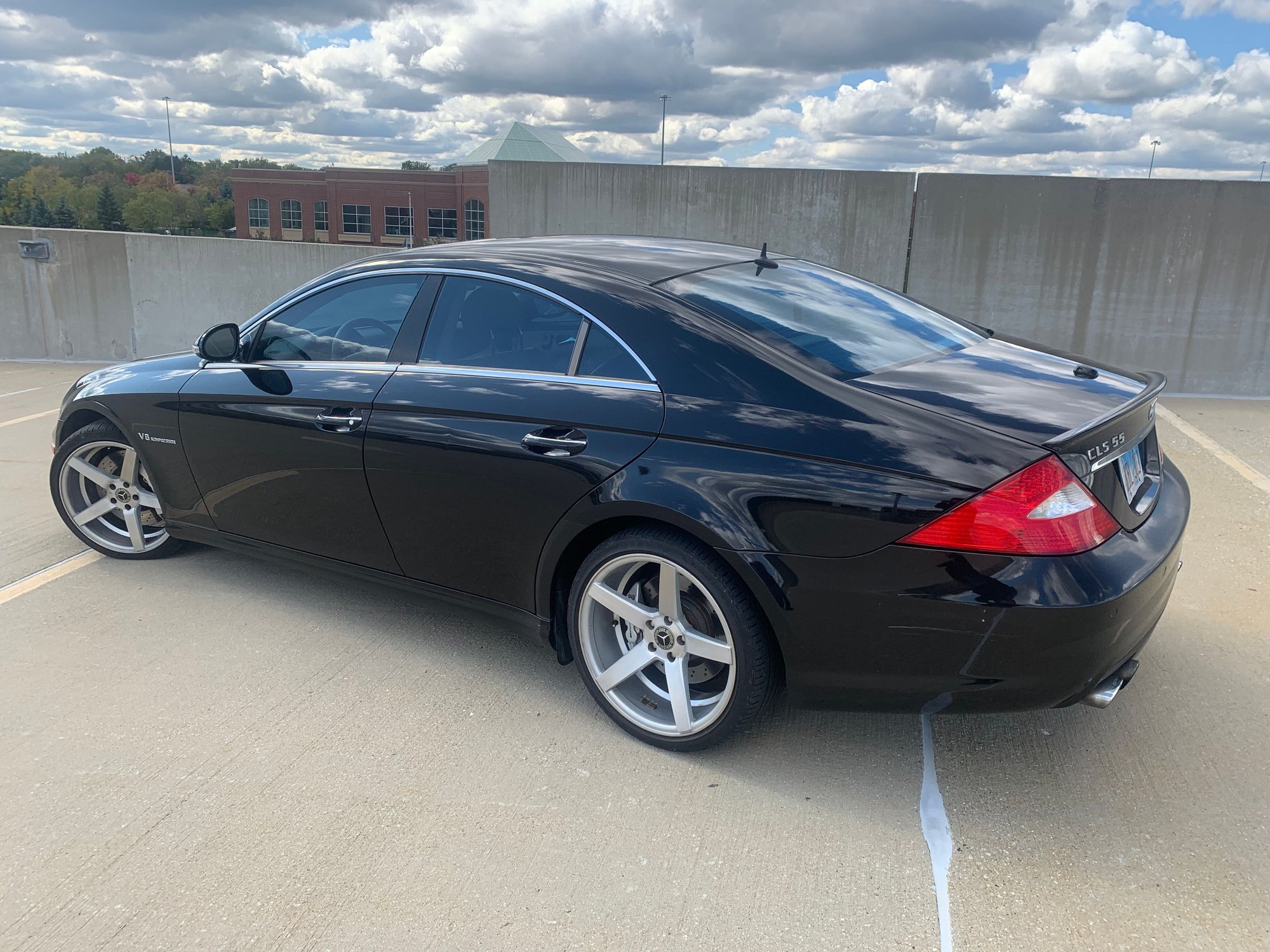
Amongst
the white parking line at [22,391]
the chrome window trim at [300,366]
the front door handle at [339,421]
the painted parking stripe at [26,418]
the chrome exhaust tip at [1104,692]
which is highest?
the chrome window trim at [300,366]

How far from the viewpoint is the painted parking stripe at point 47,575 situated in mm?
4238

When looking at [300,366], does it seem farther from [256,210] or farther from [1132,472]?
[256,210]

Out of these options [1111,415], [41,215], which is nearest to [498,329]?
[1111,415]

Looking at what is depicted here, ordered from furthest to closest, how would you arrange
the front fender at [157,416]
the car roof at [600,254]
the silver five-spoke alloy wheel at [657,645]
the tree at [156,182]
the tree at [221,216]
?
the tree at [156,182] < the tree at [221,216] < the front fender at [157,416] < the car roof at [600,254] < the silver five-spoke alloy wheel at [657,645]

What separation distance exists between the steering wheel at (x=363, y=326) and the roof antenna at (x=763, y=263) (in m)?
1.41

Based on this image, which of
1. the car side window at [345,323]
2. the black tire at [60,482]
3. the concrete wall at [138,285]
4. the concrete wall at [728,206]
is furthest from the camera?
the concrete wall at [138,285]

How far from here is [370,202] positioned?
83625 mm

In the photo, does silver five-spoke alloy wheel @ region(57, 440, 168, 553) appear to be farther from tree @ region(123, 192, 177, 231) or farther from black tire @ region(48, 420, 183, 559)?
tree @ region(123, 192, 177, 231)

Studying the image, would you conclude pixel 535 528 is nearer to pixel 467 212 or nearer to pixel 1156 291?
pixel 1156 291

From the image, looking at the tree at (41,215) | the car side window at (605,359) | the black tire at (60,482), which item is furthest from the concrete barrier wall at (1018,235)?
the tree at (41,215)

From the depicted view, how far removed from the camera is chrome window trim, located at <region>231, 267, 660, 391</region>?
2.95m

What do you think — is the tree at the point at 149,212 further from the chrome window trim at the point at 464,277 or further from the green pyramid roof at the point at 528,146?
the chrome window trim at the point at 464,277

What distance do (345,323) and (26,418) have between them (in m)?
5.82

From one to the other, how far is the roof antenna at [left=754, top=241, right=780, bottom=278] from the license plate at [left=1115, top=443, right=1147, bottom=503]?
1423mm
